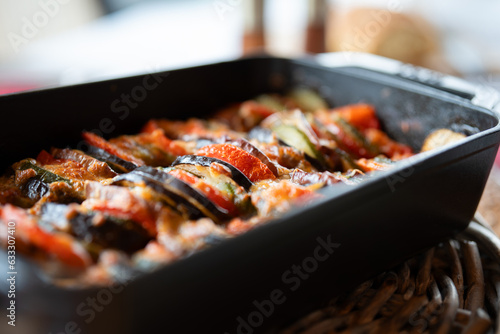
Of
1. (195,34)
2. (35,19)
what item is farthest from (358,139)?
(195,34)

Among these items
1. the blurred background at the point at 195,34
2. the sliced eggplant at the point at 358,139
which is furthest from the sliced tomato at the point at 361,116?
the blurred background at the point at 195,34

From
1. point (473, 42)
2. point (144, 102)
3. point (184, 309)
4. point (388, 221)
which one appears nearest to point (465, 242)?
point (388, 221)

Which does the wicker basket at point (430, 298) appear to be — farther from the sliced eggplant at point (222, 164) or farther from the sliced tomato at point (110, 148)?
the sliced tomato at point (110, 148)

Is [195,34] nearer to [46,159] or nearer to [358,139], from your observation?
[358,139]

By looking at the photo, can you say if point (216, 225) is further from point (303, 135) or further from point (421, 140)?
point (421, 140)

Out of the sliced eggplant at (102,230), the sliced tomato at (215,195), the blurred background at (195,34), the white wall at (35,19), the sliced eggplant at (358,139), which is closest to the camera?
the sliced eggplant at (102,230)

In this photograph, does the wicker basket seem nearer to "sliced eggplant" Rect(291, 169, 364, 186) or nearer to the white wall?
"sliced eggplant" Rect(291, 169, 364, 186)
